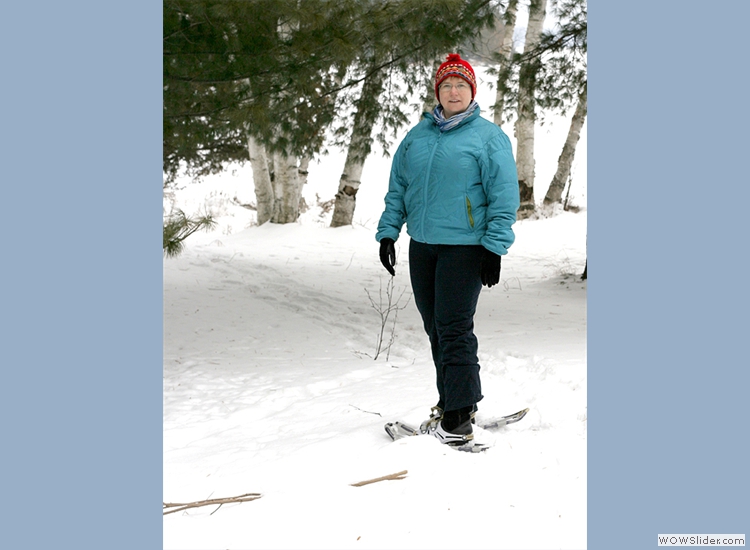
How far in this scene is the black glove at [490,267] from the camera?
2.62 metres

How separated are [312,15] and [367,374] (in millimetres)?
2236

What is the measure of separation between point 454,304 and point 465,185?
467 mm

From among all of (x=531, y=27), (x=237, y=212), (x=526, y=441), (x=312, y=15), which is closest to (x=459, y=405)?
(x=526, y=441)

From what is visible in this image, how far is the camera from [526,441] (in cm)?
279

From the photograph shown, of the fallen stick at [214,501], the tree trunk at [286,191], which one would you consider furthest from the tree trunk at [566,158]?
the fallen stick at [214,501]

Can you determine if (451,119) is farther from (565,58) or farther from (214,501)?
(565,58)

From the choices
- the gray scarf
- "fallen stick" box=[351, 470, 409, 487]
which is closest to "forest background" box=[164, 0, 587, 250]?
the gray scarf

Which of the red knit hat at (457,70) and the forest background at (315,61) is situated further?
the forest background at (315,61)

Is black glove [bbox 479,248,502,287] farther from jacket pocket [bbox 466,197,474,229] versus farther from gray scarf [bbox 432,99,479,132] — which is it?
gray scarf [bbox 432,99,479,132]

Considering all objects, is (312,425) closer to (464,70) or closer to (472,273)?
(472,273)

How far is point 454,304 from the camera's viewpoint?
8.82 feet

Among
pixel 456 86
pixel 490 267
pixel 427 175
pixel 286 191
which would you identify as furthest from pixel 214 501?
pixel 286 191

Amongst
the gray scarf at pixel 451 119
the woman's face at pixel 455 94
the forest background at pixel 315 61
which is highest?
the forest background at pixel 315 61

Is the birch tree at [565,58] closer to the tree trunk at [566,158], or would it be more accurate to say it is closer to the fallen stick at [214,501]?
the fallen stick at [214,501]
